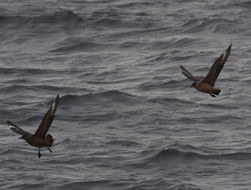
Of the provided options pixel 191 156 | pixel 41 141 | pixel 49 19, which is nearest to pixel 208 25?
pixel 49 19

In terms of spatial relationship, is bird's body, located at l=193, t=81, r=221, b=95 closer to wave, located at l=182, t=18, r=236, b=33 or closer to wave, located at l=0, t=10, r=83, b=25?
wave, located at l=182, t=18, r=236, b=33

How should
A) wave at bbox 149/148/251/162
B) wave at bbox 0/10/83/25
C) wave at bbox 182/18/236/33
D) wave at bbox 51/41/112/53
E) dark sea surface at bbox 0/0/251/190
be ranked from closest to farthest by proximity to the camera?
dark sea surface at bbox 0/0/251/190
wave at bbox 149/148/251/162
wave at bbox 51/41/112/53
wave at bbox 182/18/236/33
wave at bbox 0/10/83/25

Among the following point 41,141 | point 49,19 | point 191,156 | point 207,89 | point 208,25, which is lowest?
point 191,156

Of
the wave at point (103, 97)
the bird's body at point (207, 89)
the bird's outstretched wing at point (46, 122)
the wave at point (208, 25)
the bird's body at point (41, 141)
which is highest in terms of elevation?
the bird's body at point (207, 89)

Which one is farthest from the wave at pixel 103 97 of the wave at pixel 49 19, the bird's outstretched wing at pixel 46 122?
the bird's outstretched wing at pixel 46 122

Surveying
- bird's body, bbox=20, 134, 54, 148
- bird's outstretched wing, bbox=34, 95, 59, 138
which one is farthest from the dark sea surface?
bird's outstretched wing, bbox=34, 95, 59, 138

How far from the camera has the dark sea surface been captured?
30.2 metres

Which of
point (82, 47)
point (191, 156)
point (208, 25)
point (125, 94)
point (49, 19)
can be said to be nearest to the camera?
point (191, 156)

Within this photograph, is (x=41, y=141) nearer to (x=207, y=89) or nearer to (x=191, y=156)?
(x=207, y=89)

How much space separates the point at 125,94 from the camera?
37000 millimetres

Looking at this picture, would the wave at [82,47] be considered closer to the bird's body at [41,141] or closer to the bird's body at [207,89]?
the bird's body at [207,89]

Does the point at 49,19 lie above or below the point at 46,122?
below

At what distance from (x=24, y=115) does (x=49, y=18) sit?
13687 mm

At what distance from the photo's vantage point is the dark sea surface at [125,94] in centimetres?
3017
